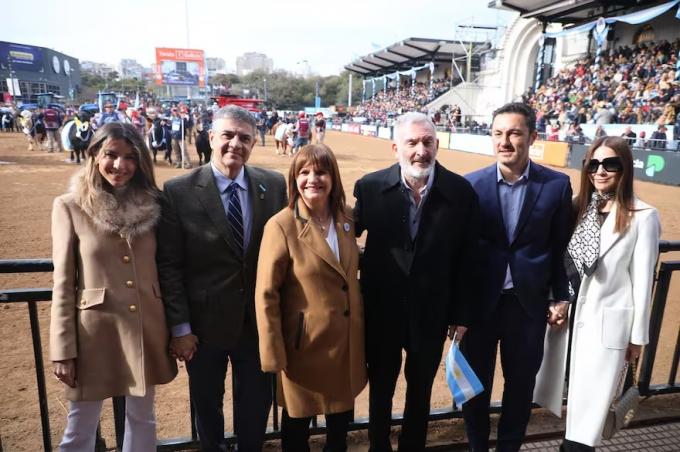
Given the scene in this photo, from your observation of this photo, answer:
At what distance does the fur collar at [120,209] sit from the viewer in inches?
78.9

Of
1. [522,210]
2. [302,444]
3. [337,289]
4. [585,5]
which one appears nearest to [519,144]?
[522,210]

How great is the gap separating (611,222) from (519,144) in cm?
63

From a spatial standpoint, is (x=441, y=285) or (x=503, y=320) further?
(x=503, y=320)

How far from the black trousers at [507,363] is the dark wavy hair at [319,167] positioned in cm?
107

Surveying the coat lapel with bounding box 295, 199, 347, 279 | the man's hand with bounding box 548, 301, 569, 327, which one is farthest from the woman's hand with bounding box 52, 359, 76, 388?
the man's hand with bounding box 548, 301, 569, 327

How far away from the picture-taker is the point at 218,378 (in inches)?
91.2

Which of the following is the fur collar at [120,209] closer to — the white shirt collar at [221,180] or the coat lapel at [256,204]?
the white shirt collar at [221,180]

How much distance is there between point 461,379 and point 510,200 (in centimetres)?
101

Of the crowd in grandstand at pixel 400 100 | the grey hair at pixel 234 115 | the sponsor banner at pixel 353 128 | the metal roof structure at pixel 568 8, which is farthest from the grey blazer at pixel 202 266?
the sponsor banner at pixel 353 128

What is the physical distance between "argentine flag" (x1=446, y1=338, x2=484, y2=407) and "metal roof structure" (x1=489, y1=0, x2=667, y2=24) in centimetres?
2757

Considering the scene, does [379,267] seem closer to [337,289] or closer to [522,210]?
[337,289]

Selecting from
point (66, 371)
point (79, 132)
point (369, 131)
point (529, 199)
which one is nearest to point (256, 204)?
point (66, 371)

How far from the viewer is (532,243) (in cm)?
243

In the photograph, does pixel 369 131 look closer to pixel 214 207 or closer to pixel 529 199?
pixel 529 199
